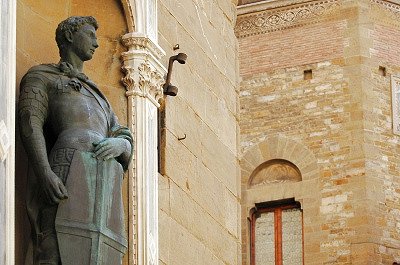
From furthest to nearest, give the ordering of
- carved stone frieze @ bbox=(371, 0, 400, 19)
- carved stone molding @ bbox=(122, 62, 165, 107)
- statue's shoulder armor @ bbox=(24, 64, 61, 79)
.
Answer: carved stone frieze @ bbox=(371, 0, 400, 19)
carved stone molding @ bbox=(122, 62, 165, 107)
statue's shoulder armor @ bbox=(24, 64, 61, 79)

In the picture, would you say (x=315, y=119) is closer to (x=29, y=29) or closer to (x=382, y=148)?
(x=382, y=148)

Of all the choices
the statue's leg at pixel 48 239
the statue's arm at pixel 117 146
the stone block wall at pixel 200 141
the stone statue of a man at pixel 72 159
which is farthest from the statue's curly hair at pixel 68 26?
the stone block wall at pixel 200 141

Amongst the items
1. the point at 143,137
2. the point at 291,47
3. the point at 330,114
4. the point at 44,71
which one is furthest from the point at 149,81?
the point at 291,47

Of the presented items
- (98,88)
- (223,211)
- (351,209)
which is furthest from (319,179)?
(98,88)

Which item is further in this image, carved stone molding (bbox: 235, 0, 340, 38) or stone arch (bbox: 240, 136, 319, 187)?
carved stone molding (bbox: 235, 0, 340, 38)

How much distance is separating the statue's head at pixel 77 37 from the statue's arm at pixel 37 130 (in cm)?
39

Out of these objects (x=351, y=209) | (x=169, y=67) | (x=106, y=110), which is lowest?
(x=106, y=110)

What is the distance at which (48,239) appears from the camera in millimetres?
10000

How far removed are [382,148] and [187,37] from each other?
20.5 m

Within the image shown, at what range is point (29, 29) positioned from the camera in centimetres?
1086

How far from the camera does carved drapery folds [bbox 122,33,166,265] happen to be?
1141 centimetres

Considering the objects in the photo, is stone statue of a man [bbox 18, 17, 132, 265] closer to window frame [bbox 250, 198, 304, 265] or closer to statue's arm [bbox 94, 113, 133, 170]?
statue's arm [bbox 94, 113, 133, 170]

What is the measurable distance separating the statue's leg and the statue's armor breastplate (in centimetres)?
40

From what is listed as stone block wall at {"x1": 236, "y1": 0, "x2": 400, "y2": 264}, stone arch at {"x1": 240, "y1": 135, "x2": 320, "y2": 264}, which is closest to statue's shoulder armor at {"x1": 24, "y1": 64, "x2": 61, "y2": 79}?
stone block wall at {"x1": 236, "y1": 0, "x2": 400, "y2": 264}
